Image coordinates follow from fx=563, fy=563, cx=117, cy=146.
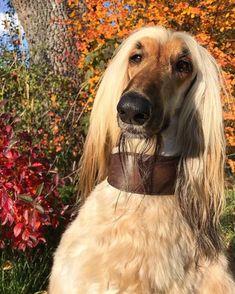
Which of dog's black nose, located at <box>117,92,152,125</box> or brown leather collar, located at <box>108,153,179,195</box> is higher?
dog's black nose, located at <box>117,92,152,125</box>

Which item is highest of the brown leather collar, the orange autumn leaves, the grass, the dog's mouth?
the orange autumn leaves

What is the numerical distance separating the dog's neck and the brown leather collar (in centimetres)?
5

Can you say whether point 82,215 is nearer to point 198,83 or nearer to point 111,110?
point 111,110

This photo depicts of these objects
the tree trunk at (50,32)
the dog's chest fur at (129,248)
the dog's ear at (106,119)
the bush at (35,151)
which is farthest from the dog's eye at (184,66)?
the tree trunk at (50,32)

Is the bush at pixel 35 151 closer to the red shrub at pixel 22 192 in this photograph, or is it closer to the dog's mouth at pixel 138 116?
the red shrub at pixel 22 192

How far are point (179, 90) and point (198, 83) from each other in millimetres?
138

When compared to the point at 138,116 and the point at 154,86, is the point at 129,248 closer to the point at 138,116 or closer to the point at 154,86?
the point at 138,116

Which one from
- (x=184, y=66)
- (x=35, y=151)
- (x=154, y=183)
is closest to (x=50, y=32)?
(x=35, y=151)

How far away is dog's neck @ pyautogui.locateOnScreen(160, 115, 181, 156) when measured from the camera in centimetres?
282

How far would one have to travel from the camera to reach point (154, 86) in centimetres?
253

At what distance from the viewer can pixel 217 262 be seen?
2.82 m

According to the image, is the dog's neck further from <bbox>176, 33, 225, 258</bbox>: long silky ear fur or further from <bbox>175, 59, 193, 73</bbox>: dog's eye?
<bbox>175, 59, 193, 73</bbox>: dog's eye

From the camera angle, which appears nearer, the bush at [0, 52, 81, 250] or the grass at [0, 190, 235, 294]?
the bush at [0, 52, 81, 250]

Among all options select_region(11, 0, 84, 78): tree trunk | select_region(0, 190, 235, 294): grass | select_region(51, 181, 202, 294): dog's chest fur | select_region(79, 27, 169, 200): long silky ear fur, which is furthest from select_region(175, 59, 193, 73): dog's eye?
select_region(11, 0, 84, 78): tree trunk
